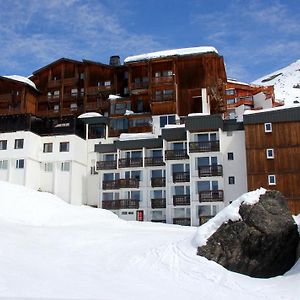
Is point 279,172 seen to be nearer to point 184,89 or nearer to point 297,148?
point 297,148

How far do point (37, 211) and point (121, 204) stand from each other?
60.6ft

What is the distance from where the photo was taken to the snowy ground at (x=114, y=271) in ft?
45.0

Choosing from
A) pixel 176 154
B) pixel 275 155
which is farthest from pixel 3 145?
pixel 275 155

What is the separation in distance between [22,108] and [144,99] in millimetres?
18066

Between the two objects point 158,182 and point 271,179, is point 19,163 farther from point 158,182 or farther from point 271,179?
point 271,179

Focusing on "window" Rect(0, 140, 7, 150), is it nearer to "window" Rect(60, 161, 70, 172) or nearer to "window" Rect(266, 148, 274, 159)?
"window" Rect(60, 161, 70, 172)

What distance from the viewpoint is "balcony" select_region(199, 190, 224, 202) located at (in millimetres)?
43906

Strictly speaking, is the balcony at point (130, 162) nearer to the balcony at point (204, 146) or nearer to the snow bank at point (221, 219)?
the balcony at point (204, 146)

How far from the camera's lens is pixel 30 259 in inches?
677

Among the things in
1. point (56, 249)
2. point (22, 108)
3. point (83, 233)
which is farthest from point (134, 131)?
point (56, 249)

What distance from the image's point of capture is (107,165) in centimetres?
5141

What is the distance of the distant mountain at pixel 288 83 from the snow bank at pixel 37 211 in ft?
241

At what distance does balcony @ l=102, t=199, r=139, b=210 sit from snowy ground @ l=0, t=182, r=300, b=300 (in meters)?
24.0

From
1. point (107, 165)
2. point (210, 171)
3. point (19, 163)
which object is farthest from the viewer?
point (19, 163)
